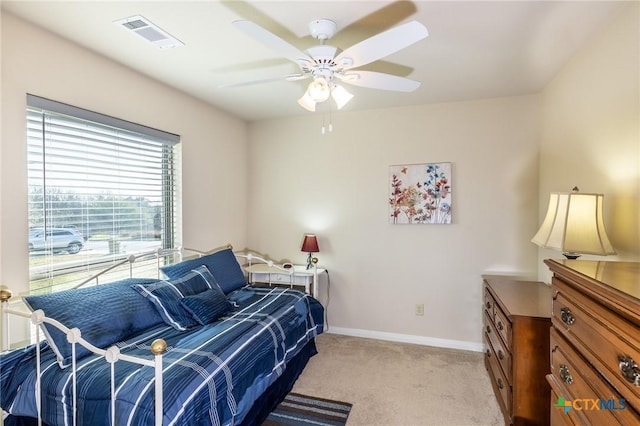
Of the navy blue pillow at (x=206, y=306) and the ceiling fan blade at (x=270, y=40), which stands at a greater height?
the ceiling fan blade at (x=270, y=40)

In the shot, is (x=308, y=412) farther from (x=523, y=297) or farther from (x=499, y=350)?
(x=523, y=297)

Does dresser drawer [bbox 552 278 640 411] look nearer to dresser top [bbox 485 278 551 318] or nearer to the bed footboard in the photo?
dresser top [bbox 485 278 551 318]

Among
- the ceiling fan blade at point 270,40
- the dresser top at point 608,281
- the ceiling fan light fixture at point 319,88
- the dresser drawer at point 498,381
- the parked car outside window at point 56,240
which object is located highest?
the ceiling fan blade at point 270,40

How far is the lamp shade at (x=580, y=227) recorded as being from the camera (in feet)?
5.43

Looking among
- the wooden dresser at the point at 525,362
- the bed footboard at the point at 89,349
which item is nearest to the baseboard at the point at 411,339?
the wooden dresser at the point at 525,362

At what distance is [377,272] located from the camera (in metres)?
3.51

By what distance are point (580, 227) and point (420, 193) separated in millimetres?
1684

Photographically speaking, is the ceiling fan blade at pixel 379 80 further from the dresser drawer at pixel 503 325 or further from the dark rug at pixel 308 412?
the dark rug at pixel 308 412

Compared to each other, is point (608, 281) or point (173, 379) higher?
point (608, 281)

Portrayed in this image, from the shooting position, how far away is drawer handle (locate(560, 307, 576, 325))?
121 cm

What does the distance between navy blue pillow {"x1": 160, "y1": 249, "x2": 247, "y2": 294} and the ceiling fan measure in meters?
1.62

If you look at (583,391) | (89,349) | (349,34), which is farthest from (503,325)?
(89,349)

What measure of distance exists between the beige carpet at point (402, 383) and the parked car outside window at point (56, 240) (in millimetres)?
1901

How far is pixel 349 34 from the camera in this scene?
194 cm
